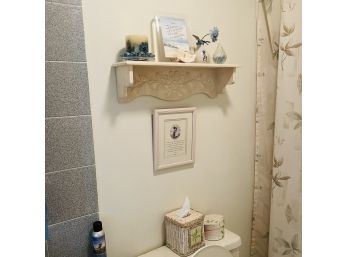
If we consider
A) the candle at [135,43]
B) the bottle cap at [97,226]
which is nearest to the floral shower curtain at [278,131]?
the candle at [135,43]

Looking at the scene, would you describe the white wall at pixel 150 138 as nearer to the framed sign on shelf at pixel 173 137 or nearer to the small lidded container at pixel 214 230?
the framed sign on shelf at pixel 173 137

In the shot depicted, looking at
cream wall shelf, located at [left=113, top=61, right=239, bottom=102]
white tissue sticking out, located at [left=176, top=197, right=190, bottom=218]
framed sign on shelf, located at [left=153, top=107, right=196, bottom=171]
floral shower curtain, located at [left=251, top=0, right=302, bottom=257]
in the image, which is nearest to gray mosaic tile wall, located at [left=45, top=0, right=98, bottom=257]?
cream wall shelf, located at [left=113, top=61, right=239, bottom=102]

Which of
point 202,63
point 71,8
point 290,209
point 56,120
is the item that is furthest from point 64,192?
point 290,209

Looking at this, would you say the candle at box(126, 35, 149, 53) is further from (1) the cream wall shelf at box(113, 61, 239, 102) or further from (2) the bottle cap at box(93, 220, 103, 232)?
(2) the bottle cap at box(93, 220, 103, 232)

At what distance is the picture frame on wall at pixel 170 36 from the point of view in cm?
129

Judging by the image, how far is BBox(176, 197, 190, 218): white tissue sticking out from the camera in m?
1.39

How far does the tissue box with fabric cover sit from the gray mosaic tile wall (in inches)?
15.4

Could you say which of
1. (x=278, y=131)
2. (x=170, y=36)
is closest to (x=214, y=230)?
(x=278, y=131)

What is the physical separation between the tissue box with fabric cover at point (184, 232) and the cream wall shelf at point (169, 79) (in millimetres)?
588
